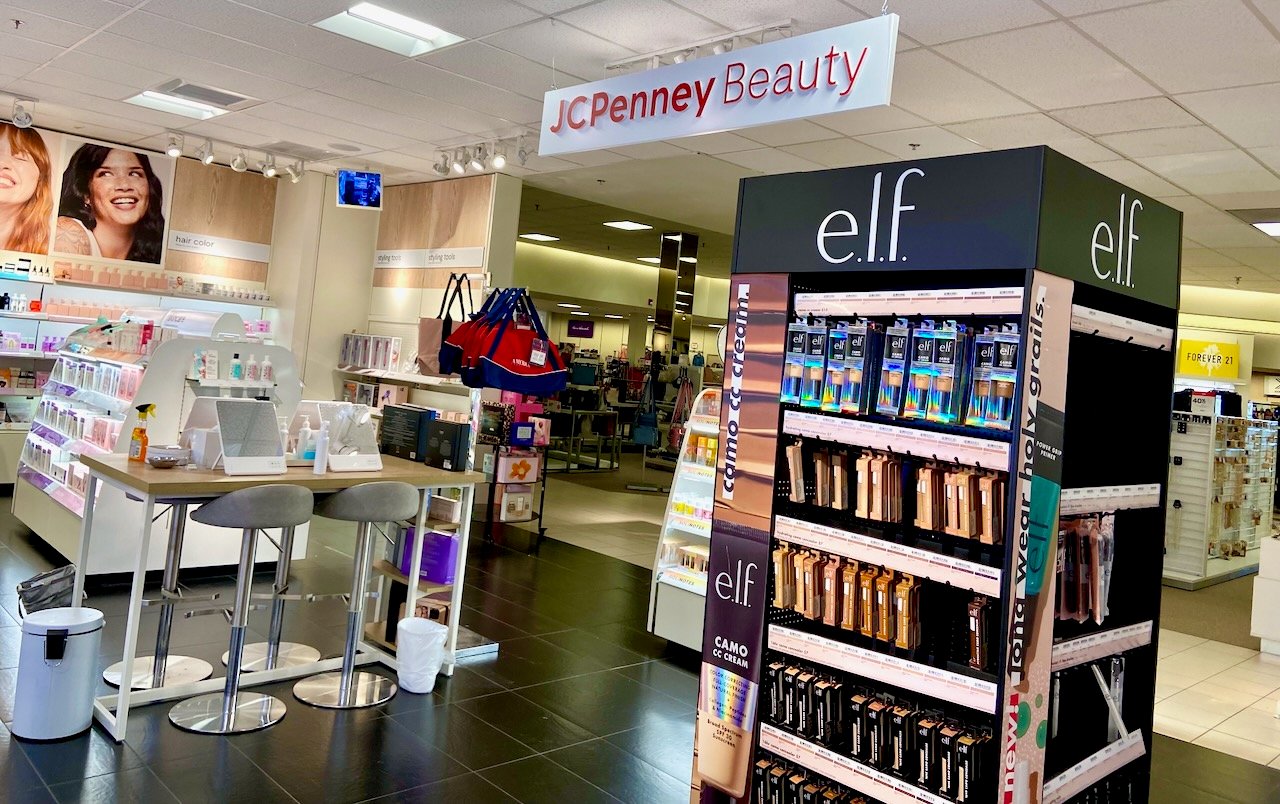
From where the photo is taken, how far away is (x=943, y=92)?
5152 mm

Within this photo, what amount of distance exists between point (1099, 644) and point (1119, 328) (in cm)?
95

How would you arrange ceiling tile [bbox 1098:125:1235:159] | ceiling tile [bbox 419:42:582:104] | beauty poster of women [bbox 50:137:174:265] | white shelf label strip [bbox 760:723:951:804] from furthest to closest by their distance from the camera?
1. beauty poster of women [bbox 50:137:174:265]
2. ceiling tile [bbox 1098:125:1235:159]
3. ceiling tile [bbox 419:42:582:104]
4. white shelf label strip [bbox 760:723:951:804]

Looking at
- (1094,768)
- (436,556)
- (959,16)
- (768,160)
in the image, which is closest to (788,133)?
(768,160)

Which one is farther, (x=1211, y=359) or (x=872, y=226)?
(x=1211, y=359)

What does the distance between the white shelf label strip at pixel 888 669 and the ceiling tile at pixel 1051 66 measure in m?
3.00

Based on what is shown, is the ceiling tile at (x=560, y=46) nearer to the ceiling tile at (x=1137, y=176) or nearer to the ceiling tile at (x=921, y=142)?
the ceiling tile at (x=921, y=142)

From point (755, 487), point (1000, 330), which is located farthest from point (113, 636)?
point (1000, 330)

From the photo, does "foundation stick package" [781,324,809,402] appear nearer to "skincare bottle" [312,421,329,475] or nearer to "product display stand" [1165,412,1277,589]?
"skincare bottle" [312,421,329,475]

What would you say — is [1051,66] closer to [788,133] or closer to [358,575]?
[788,133]

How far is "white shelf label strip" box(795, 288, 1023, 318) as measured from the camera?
239cm

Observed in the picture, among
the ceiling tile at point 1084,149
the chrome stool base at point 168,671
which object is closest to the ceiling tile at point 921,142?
the ceiling tile at point 1084,149

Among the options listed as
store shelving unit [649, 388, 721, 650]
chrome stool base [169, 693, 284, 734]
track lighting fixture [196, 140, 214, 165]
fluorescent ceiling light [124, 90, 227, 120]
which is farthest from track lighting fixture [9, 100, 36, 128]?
store shelving unit [649, 388, 721, 650]

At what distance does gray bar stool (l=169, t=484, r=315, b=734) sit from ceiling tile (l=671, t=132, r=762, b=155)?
389 cm

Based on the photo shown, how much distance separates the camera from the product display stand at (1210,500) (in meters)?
8.83
